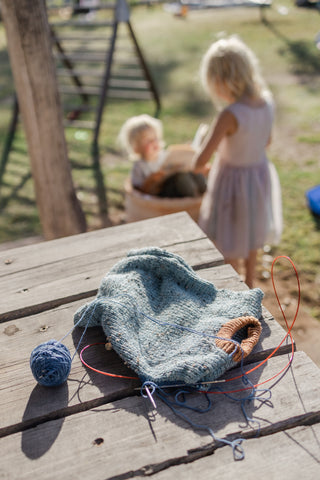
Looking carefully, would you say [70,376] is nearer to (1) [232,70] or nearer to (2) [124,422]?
(2) [124,422]

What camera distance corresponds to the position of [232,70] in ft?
7.78

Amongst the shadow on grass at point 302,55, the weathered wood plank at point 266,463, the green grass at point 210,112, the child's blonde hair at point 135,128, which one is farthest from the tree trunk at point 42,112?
the shadow on grass at point 302,55

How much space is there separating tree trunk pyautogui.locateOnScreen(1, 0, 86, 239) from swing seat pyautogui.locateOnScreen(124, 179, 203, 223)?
17.6 inches

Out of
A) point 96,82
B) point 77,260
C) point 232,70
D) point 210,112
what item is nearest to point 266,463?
point 77,260

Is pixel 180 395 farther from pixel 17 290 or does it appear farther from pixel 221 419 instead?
pixel 17 290

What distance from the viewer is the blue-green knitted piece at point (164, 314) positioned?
1.12m

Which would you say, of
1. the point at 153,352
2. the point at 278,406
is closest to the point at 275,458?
the point at 278,406

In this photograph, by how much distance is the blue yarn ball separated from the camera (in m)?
1.09

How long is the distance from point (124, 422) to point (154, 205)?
1.80 m

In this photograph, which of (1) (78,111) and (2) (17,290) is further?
(1) (78,111)

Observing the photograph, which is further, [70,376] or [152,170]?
[152,170]

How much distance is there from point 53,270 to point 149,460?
0.80 m

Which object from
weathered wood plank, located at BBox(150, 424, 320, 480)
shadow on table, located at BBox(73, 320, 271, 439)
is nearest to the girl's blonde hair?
shadow on table, located at BBox(73, 320, 271, 439)

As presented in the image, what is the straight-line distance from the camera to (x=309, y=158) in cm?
449
